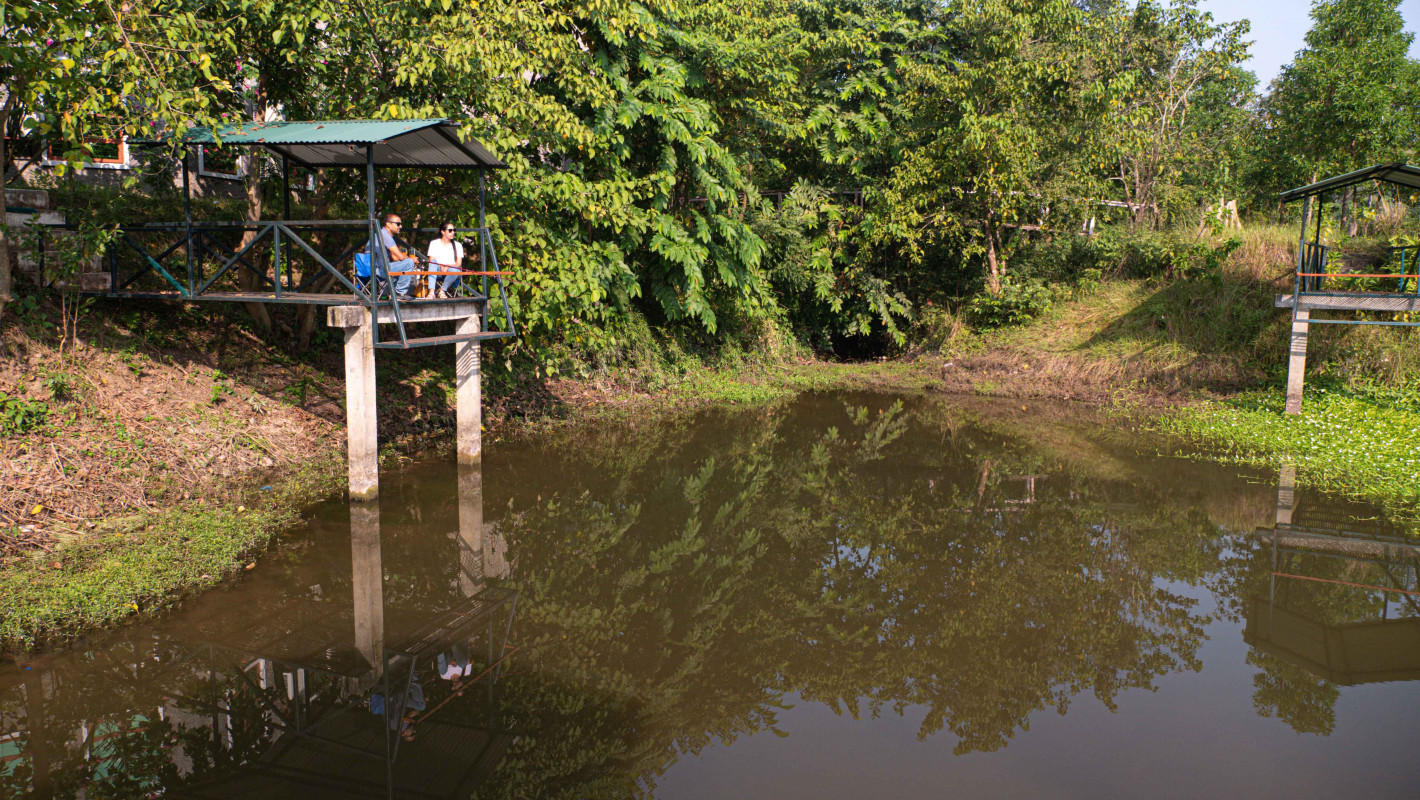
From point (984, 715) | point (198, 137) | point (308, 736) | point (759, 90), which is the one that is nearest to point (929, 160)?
point (759, 90)

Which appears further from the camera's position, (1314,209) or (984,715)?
(1314,209)

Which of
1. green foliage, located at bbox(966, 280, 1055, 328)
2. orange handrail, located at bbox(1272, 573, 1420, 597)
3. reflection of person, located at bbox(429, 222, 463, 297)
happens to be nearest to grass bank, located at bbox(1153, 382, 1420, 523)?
orange handrail, located at bbox(1272, 573, 1420, 597)

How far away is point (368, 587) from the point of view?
7262 millimetres

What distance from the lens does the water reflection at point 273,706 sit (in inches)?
187

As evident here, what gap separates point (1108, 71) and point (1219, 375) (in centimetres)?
693

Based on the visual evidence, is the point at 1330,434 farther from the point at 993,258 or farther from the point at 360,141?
the point at 360,141

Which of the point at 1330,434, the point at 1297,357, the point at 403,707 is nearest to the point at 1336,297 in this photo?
the point at 1297,357

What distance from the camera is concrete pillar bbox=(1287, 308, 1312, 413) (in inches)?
531

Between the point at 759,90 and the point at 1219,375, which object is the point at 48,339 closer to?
the point at 759,90

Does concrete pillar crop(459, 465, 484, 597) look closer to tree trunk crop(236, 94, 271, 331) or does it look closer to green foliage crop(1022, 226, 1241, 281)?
tree trunk crop(236, 94, 271, 331)

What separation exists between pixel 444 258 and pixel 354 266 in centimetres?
119

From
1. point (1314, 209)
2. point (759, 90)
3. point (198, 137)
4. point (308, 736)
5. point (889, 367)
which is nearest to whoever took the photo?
point (308, 736)

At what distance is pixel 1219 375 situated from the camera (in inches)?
632

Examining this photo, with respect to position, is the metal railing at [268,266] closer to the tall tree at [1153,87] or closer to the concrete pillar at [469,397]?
the concrete pillar at [469,397]
